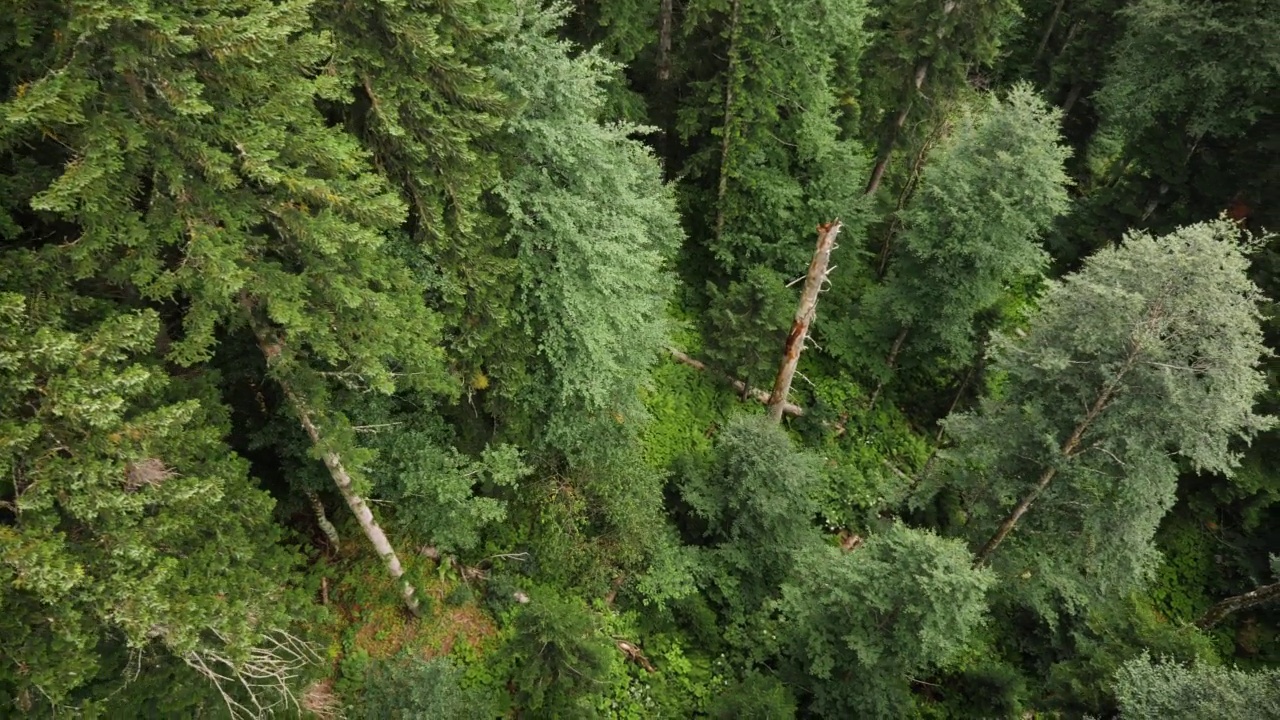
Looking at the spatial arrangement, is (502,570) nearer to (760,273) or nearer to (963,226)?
(760,273)

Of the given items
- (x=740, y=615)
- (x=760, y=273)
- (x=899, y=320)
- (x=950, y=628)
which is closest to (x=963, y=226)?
(x=899, y=320)

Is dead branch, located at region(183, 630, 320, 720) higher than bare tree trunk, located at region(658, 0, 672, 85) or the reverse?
the reverse

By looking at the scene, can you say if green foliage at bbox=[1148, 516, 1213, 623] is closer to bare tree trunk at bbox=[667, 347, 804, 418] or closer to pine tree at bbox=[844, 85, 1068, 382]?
pine tree at bbox=[844, 85, 1068, 382]

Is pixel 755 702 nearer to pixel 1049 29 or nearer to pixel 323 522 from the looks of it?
pixel 323 522

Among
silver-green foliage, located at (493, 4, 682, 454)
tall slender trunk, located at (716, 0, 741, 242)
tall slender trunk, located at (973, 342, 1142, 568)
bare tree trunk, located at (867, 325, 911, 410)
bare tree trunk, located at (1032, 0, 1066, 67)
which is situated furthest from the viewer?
bare tree trunk, located at (1032, 0, 1066, 67)

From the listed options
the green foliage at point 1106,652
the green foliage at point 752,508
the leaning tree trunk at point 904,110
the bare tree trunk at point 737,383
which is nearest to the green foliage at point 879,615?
the green foliage at point 752,508

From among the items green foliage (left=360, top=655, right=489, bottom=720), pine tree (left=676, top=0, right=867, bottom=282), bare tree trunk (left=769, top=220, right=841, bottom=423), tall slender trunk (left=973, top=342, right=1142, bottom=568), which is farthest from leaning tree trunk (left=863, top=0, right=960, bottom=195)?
green foliage (left=360, top=655, right=489, bottom=720)
